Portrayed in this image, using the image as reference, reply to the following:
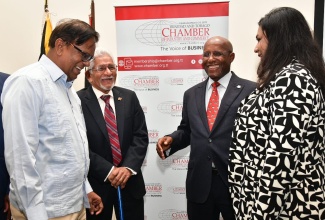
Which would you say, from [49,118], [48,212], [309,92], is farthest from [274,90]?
[48,212]

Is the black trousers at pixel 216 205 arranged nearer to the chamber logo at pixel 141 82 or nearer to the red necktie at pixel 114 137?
the red necktie at pixel 114 137

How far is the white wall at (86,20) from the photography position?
3199 millimetres

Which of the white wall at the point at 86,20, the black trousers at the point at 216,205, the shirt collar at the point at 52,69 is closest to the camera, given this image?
the shirt collar at the point at 52,69

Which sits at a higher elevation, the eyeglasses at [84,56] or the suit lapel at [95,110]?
the eyeglasses at [84,56]

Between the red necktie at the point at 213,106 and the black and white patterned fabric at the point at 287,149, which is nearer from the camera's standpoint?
the black and white patterned fabric at the point at 287,149

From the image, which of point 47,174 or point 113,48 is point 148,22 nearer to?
point 113,48

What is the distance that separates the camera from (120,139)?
2312mm

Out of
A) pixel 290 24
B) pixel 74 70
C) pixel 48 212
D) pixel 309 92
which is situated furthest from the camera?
pixel 74 70

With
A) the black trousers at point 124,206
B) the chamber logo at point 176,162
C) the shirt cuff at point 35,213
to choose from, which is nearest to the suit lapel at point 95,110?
the black trousers at point 124,206

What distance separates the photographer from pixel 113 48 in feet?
11.3

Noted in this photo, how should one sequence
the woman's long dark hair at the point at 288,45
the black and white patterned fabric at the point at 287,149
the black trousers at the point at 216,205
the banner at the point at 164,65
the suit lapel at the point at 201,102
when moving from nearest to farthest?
the black and white patterned fabric at the point at 287,149
the woman's long dark hair at the point at 288,45
the black trousers at the point at 216,205
the suit lapel at the point at 201,102
the banner at the point at 164,65

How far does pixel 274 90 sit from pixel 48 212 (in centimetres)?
116

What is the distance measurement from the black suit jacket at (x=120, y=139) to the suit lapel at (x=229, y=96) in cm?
62

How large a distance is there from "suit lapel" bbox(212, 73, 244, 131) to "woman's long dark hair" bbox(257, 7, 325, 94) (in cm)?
79
